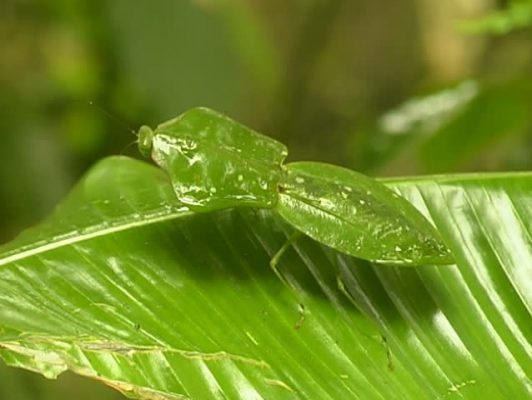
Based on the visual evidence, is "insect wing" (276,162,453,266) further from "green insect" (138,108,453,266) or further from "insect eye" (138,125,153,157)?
"insect eye" (138,125,153,157)

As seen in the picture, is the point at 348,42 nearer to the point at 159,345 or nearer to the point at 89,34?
the point at 89,34

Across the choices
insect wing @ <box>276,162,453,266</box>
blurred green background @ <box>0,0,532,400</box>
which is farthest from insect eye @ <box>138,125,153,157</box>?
blurred green background @ <box>0,0,532,400</box>

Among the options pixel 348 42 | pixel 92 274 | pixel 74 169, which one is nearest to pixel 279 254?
pixel 92 274

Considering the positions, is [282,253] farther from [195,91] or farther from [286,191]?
[195,91]

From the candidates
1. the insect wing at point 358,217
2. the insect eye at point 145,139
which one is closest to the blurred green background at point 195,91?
the insect wing at point 358,217

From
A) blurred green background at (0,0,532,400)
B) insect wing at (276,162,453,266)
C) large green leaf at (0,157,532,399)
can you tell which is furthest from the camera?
blurred green background at (0,0,532,400)
